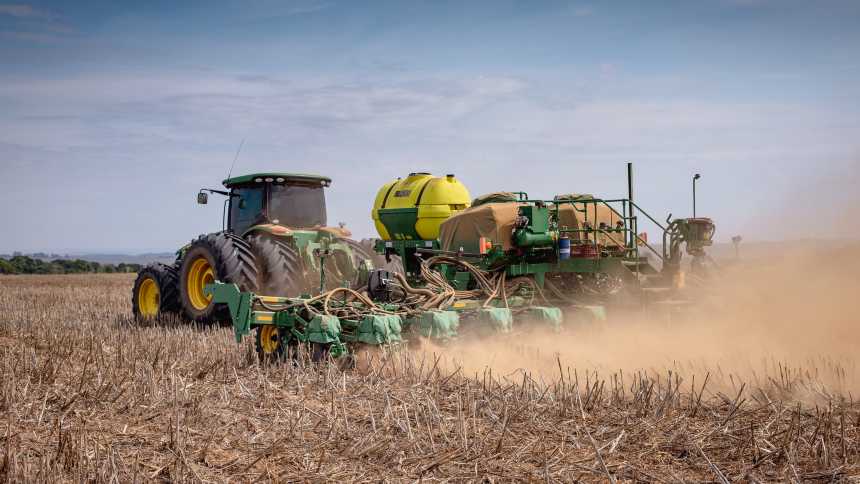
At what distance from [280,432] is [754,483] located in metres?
2.81

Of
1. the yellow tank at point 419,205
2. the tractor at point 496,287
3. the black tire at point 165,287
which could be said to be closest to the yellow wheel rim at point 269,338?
the tractor at point 496,287

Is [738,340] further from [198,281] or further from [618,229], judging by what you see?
[198,281]

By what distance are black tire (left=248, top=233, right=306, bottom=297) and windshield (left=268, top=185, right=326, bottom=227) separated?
3.11ft

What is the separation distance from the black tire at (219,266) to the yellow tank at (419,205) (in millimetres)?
3171

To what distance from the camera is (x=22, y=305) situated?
15.7m

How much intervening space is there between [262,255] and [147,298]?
10.9 ft

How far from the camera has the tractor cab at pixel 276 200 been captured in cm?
1206

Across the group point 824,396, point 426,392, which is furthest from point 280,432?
point 824,396

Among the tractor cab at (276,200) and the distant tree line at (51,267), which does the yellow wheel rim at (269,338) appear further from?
the distant tree line at (51,267)

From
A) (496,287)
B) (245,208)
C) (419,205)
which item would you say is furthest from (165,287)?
(496,287)

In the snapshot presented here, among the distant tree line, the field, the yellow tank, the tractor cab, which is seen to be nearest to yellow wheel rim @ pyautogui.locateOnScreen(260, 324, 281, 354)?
the field

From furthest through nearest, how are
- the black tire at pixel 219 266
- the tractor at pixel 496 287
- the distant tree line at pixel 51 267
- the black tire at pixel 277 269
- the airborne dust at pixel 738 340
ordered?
the distant tree line at pixel 51 267, the black tire at pixel 277 269, the black tire at pixel 219 266, the tractor at pixel 496 287, the airborne dust at pixel 738 340

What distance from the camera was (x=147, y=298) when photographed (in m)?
13.0

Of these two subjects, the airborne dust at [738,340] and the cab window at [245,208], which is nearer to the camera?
the airborne dust at [738,340]
